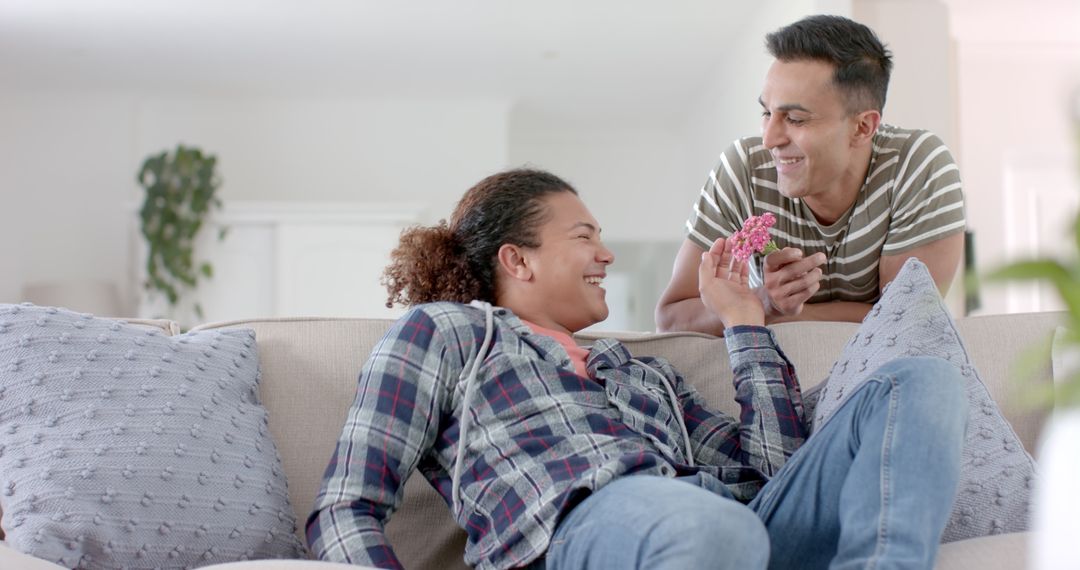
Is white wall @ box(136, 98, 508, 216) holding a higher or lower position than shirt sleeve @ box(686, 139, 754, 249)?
higher

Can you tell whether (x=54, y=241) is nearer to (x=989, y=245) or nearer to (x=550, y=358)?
(x=989, y=245)

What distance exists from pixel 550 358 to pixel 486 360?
0.37ft

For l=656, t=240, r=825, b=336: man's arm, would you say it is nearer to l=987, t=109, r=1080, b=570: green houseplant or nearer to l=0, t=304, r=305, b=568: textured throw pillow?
l=0, t=304, r=305, b=568: textured throw pillow

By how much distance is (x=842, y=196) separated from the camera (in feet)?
7.39

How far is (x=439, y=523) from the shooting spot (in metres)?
1.79

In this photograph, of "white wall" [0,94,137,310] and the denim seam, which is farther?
"white wall" [0,94,137,310]

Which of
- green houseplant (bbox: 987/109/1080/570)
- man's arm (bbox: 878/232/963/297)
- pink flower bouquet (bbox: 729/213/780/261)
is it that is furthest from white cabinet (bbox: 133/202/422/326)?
green houseplant (bbox: 987/109/1080/570)

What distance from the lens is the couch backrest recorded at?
5.84 feet

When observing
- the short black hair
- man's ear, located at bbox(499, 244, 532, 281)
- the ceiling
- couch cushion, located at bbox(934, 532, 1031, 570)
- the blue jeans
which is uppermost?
the ceiling

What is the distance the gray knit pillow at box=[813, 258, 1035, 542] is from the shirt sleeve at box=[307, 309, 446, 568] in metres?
0.57

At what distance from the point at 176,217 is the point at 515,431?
5898mm

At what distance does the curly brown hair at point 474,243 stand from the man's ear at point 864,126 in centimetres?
69

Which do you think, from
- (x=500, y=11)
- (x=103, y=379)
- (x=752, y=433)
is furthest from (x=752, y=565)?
(x=500, y=11)

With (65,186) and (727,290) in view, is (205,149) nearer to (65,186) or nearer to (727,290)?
(65,186)
